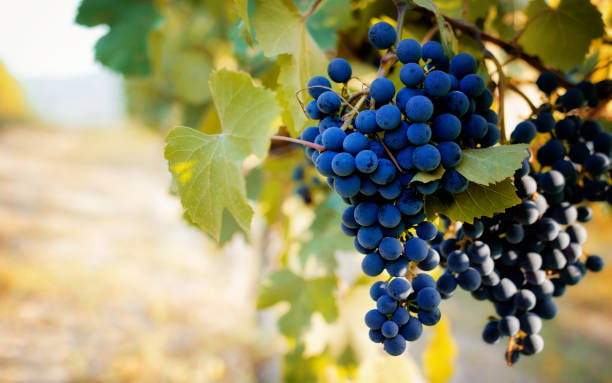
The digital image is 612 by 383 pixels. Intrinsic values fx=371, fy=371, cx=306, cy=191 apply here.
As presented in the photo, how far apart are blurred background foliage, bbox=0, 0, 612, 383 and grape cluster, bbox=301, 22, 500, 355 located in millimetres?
146

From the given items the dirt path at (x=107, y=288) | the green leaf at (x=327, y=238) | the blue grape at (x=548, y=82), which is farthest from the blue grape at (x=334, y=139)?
the dirt path at (x=107, y=288)

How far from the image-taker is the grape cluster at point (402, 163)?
0.39 meters

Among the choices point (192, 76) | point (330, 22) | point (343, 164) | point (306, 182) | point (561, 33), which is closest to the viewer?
point (343, 164)

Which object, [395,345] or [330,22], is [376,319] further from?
[330,22]

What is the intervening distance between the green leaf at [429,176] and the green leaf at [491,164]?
0.9 inches

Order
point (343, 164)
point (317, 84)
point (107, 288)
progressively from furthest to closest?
1. point (107, 288)
2. point (317, 84)
3. point (343, 164)

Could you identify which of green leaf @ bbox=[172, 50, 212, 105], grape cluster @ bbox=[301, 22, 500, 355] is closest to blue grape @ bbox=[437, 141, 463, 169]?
grape cluster @ bbox=[301, 22, 500, 355]

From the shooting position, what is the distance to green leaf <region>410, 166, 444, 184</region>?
1.21 feet

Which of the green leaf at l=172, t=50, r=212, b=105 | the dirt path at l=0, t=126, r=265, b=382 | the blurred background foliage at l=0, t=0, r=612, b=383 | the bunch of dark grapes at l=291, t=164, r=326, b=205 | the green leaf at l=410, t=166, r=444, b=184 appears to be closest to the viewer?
the green leaf at l=410, t=166, r=444, b=184

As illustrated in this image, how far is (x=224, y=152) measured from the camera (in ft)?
1.72

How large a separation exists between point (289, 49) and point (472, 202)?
34 cm

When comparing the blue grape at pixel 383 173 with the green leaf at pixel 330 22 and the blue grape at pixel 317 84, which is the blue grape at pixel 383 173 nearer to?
the blue grape at pixel 317 84

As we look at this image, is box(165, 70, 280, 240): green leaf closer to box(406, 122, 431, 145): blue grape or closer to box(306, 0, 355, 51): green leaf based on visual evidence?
box(406, 122, 431, 145): blue grape

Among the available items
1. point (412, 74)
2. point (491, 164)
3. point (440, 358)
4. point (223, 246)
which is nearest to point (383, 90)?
point (412, 74)
